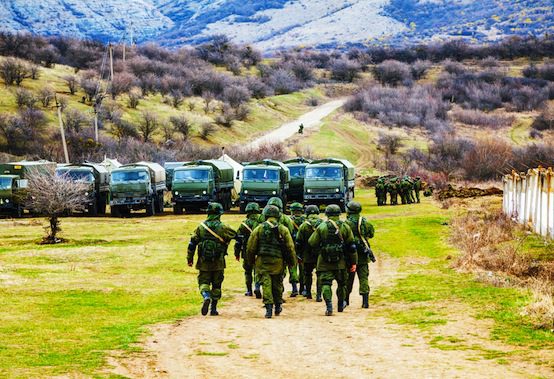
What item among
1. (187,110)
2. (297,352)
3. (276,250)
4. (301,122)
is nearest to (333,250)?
(276,250)

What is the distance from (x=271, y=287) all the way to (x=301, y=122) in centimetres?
8528

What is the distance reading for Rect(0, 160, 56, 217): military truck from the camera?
140ft

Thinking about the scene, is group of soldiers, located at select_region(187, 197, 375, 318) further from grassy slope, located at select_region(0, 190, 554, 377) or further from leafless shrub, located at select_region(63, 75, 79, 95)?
leafless shrub, located at select_region(63, 75, 79, 95)

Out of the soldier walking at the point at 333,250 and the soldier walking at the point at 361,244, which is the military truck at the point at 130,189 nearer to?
the soldier walking at the point at 361,244

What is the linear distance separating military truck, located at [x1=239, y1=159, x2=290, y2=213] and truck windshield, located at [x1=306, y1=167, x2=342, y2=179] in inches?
53.8

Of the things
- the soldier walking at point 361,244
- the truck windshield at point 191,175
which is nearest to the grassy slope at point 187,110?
the truck windshield at point 191,175

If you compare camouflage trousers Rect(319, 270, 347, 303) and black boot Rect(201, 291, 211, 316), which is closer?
black boot Rect(201, 291, 211, 316)

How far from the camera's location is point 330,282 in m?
15.8

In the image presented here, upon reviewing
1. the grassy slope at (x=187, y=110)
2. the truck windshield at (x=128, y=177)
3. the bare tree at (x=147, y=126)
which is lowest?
the truck windshield at (x=128, y=177)

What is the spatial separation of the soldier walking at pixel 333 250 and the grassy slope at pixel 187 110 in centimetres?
6029

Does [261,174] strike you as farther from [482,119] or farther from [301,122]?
[482,119]

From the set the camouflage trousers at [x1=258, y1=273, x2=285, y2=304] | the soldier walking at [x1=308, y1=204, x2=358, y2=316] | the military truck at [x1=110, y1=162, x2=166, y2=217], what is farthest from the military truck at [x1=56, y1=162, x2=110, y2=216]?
the camouflage trousers at [x1=258, y1=273, x2=285, y2=304]

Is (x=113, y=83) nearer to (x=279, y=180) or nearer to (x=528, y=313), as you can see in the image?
(x=279, y=180)

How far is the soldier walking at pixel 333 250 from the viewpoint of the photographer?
15.7 m
